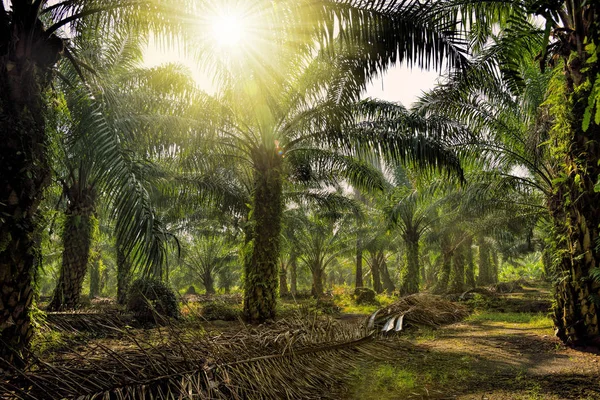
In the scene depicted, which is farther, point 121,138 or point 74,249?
point 74,249

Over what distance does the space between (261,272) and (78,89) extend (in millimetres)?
5413

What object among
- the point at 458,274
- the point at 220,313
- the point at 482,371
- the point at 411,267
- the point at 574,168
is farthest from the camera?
the point at 458,274

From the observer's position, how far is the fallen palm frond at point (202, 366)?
3.74 ft

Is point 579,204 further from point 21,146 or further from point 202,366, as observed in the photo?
point 21,146

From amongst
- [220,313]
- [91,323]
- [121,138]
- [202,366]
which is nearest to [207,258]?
[220,313]

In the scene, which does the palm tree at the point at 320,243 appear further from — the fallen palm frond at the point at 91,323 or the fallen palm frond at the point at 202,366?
the fallen palm frond at the point at 202,366

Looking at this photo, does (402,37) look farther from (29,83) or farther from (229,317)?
(229,317)

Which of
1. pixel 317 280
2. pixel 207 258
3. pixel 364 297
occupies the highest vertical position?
pixel 207 258

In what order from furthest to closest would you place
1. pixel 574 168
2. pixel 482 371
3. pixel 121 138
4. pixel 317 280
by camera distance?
pixel 317 280, pixel 574 168, pixel 121 138, pixel 482 371

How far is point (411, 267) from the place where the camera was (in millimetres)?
17312

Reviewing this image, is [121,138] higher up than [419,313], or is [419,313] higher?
[121,138]

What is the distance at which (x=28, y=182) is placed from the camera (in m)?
3.79

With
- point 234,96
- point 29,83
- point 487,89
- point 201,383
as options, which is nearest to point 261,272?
point 234,96

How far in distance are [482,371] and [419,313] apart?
12.5 ft
